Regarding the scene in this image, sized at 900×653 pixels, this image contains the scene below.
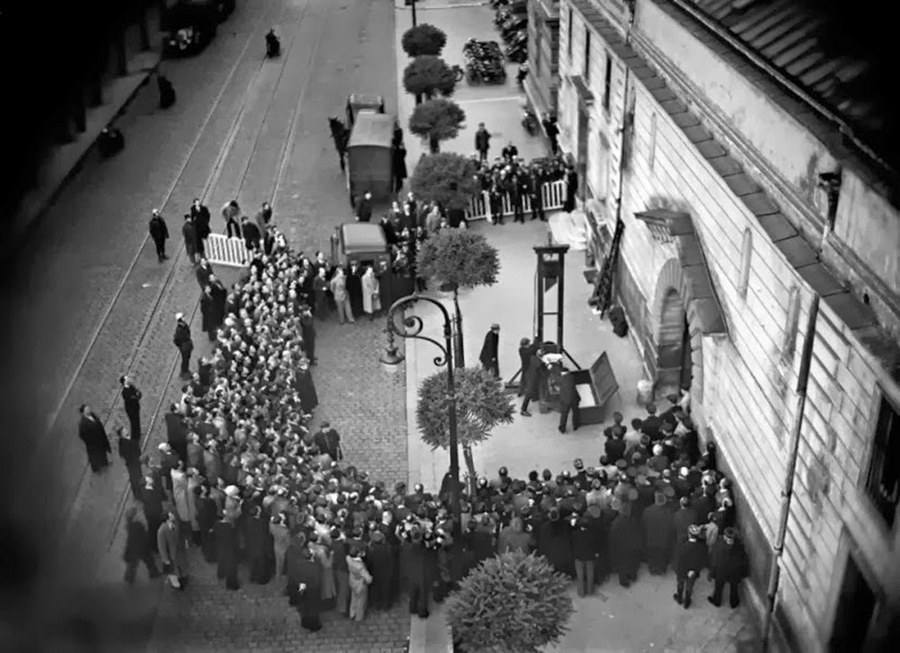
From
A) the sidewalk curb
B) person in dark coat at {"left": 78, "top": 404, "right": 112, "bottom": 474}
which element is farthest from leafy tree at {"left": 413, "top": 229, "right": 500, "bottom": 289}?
the sidewalk curb

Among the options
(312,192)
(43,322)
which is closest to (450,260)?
(312,192)

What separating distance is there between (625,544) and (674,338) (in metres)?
5.50

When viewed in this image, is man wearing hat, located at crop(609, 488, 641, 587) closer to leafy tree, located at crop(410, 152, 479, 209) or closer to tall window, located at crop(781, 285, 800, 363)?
tall window, located at crop(781, 285, 800, 363)

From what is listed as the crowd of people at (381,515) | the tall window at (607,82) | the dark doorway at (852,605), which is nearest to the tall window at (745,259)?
the crowd of people at (381,515)

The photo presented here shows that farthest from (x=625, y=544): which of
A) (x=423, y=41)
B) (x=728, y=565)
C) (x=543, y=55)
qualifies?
(x=423, y=41)

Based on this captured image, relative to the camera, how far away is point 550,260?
20.4 meters

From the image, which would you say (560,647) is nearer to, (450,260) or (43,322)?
(450,260)

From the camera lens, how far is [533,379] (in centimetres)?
2033

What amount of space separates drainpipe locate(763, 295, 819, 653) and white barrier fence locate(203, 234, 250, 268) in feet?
56.9

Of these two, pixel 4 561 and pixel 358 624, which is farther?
pixel 358 624

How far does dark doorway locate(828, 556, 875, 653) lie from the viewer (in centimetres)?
1130

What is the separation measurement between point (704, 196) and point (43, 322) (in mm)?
16260

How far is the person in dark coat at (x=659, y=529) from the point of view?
15.5 m

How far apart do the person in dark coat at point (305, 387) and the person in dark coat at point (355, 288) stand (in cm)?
426
